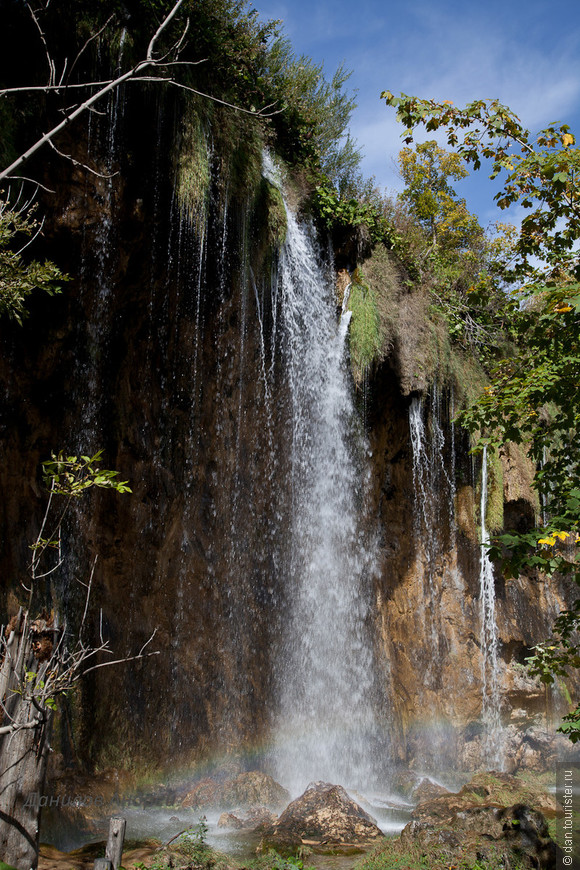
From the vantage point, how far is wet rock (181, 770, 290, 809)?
8.52m

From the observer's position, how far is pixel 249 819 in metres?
7.94

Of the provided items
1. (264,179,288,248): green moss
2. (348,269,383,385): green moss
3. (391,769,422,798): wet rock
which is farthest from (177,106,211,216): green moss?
(391,769,422,798): wet rock

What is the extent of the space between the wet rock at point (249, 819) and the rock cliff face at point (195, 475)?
4.81 feet

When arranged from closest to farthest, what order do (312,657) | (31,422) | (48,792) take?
(48,792)
(31,422)
(312,657)

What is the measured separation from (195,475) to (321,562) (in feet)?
8.49

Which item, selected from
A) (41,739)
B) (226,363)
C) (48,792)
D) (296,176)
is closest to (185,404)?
(226,363)

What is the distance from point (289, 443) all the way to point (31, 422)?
4378 millimetres

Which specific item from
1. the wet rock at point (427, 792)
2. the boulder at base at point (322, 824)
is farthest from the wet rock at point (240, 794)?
the wet rock at point (427, 792)

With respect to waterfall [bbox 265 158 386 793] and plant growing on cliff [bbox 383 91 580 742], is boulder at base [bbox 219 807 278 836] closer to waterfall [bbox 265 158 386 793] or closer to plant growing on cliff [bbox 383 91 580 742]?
waterfall [bbox 265 158 386 793]

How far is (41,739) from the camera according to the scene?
4254 millimetres

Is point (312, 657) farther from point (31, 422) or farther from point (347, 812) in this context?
point (31, 422)

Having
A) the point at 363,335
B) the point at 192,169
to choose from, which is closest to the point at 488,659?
the point at 363,335

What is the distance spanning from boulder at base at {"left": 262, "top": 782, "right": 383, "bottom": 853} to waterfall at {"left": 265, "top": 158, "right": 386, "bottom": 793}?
9.06ft

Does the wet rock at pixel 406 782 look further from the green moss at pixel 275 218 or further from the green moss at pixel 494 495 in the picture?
the green moss at pixel 275 218
